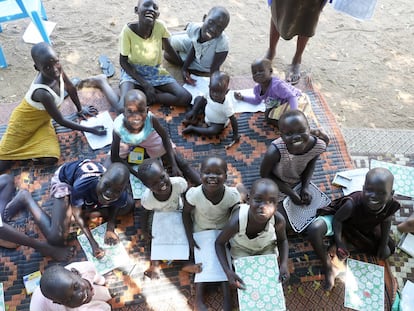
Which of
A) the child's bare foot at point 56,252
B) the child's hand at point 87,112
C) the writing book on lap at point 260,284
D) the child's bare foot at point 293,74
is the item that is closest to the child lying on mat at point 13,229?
the child's bare foot at point 56,252

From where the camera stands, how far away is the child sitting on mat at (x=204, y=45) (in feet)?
11.1

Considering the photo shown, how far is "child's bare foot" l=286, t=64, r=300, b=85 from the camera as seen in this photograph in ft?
12.7

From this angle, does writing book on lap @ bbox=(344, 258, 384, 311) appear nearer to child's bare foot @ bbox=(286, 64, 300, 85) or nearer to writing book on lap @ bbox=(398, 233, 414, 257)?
writing book on lap @ bbox=(398, 233, 414, 257)

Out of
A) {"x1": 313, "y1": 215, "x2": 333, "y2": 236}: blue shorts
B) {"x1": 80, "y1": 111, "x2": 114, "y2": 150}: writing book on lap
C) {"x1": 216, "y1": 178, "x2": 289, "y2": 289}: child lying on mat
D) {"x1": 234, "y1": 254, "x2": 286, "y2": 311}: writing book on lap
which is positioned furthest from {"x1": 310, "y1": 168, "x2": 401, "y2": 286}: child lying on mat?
{"x1": 80, "y1": 111, "x2": 114, "y2": 150}: writing book on lap

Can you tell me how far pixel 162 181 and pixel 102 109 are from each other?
57.3 inches

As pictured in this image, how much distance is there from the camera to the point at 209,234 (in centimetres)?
256

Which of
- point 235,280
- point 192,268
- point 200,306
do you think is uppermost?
point 235,280

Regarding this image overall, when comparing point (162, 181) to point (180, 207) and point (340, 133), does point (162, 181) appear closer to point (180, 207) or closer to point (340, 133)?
point (180, 207)

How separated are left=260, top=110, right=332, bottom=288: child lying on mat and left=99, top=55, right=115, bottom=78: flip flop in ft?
6.65

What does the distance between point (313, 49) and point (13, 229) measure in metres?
3.46

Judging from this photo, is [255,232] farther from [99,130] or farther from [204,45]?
[204,45]

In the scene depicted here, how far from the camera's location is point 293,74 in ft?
12.8

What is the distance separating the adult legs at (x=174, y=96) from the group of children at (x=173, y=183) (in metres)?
0.14

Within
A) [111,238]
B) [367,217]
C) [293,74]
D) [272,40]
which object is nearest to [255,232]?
[367,217]
